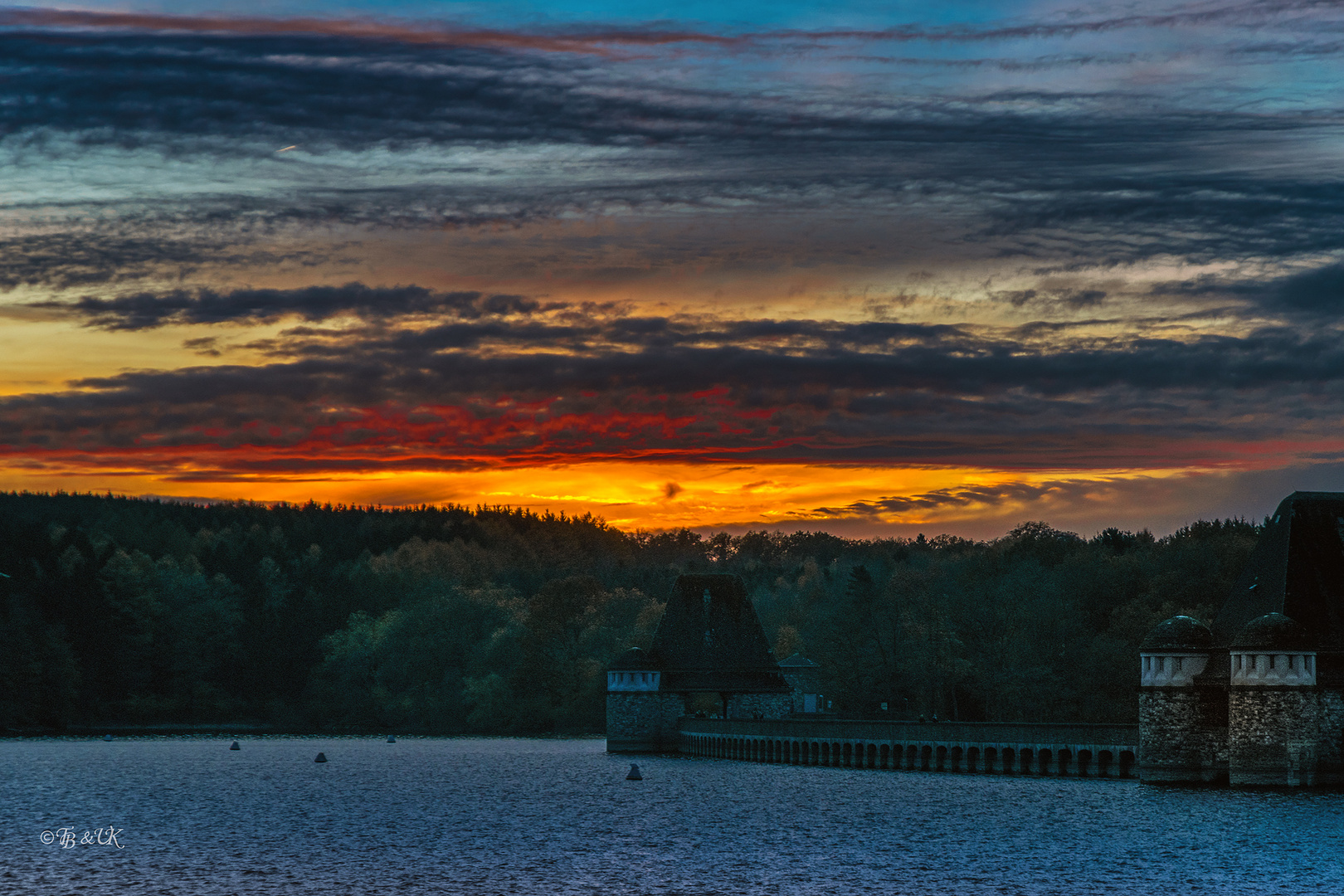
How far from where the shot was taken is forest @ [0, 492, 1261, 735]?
87000 millimetres

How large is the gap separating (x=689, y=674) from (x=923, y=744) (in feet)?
67.6

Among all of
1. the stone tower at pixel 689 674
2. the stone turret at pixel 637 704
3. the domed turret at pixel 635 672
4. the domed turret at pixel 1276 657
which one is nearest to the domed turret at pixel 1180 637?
Result: the domed turret at pixel 1276 657

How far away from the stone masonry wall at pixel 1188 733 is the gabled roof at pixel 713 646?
36.2m

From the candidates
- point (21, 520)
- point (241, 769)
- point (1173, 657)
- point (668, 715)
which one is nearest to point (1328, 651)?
point (1173, 657)

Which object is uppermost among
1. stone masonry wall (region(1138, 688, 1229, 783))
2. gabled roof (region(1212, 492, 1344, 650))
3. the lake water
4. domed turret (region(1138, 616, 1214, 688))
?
gabled roof (region(1212, 492, 1344, 650))

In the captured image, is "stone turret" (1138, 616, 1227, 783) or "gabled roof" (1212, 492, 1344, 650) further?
"gabled roof" (1212, 492, 1344, 650)

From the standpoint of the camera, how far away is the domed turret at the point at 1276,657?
53156 mm

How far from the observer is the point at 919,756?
7394 centimetres

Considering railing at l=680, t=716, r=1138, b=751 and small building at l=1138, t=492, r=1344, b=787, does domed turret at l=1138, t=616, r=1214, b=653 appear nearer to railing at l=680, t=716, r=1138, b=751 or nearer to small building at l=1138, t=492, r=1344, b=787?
small building at l=1138, t=492, r=1344, b=787

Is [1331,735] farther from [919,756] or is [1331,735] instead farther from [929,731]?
[919,756]

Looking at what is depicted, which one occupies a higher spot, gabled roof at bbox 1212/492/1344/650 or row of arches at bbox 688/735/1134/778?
gabled roof at bbox 1212/492/1344/650

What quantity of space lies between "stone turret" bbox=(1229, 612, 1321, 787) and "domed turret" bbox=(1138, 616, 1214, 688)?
8.03 ft

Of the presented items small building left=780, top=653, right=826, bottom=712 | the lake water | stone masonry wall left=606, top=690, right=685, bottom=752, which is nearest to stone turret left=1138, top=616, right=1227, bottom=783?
the lake water

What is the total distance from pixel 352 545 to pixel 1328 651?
15457 cm
